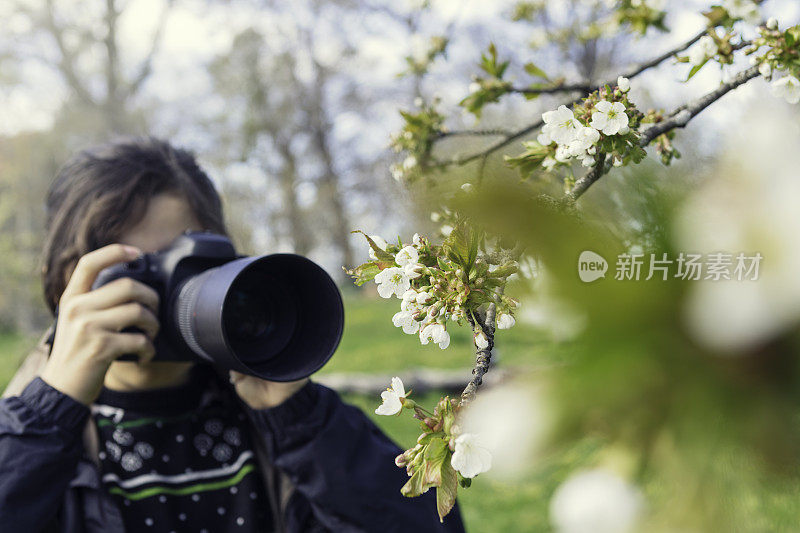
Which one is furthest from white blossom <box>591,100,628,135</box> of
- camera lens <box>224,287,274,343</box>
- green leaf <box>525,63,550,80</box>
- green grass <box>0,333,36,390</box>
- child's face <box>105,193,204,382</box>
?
green grass <box>0,333,36,390</box>

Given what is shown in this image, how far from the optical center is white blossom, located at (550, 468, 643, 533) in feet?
0.71

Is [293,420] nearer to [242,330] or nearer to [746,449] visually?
[242,330]

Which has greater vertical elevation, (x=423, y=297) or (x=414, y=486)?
(x=423, y=297)

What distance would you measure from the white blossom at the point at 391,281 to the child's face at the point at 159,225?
0.92 meters

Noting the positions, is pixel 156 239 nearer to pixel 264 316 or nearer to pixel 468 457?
pixel 264 316

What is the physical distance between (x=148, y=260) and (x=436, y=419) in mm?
957

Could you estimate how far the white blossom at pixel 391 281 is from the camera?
49 centimetres

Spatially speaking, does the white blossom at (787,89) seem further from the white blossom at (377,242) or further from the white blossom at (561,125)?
the white blossom at (377,242)

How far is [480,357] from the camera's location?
43 cm

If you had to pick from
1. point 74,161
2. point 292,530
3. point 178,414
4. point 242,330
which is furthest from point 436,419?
point 74,161

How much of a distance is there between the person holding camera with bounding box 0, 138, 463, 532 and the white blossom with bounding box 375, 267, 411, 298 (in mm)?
488

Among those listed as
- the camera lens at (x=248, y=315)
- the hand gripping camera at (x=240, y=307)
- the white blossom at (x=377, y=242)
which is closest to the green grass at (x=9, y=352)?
the hand gripping camera at (x=240, y=307)

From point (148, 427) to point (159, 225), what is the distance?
398 millimetres

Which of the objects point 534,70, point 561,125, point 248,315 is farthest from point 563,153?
point 248,315
